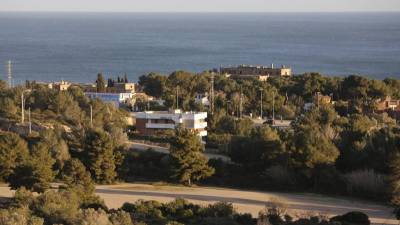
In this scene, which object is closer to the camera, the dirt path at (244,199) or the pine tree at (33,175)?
the dirt path at (244,199)

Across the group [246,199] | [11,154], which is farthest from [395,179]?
[11,154]

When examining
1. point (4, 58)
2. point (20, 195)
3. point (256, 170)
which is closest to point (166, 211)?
point (20, 195)

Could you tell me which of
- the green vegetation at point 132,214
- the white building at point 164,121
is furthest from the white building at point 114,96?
the green vegetation at point 132,214

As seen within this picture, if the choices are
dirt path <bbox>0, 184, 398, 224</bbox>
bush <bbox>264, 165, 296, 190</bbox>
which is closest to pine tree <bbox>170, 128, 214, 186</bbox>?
dirt path <bbox>0, 184, 398, 224</bbox>

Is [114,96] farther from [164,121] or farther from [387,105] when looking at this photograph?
[387,105]

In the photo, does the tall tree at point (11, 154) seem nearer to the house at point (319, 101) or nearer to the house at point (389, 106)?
the house at point (319, 101)

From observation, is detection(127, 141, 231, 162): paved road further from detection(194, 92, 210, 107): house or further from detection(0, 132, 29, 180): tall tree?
detection(194, 92, 210, 107): house
